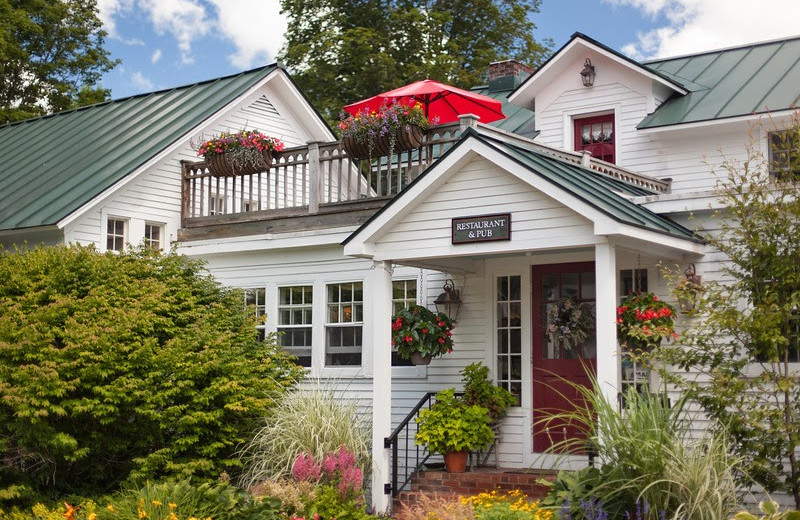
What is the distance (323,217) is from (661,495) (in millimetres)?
7705

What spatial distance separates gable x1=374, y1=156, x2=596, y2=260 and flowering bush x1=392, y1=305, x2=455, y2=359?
4.24 feet

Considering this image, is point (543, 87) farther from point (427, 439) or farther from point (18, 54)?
point (18, 54)

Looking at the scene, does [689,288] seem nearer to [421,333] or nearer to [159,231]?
[421,333]

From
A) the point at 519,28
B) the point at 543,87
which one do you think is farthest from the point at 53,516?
the point at 519,28

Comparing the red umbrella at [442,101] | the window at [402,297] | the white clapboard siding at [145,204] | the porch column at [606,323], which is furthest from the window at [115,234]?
the porch column at [606,323]

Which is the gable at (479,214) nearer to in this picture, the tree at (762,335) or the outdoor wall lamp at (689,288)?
the outdoor wall lamp at (689,288)

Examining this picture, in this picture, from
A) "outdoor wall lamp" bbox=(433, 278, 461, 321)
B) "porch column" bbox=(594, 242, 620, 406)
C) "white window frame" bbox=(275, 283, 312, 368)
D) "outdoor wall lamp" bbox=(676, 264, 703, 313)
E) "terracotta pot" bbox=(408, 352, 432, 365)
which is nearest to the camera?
"outdoor wall lamp" bbox=(676, 264, 703, 313)

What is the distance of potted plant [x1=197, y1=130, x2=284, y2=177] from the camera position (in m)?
15.8

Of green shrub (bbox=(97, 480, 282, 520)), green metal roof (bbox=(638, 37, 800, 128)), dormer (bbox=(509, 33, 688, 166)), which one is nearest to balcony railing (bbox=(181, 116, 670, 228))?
green metal roof (bbox=(638, 37, 800, 128))

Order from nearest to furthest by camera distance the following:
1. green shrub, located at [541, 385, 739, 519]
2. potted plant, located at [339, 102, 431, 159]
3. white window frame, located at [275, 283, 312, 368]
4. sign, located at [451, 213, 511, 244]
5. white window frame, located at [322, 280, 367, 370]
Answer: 1. green shrub, located at [541, 385, 739, 519]
2. sign, located at [451, 213, 511, 244]
3. potted plant, located at [339, 102, 431, 159]
4. white window frame, located at [322, 280, 367, 370]
5. white window frame, located at [275, 283, 312, 368]

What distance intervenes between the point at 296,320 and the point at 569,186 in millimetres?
6116

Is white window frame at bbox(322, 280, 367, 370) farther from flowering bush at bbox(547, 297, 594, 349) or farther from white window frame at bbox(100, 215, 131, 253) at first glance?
white window frame at bbox(100, 215, 131, 253)

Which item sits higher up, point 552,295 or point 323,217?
point 323,217

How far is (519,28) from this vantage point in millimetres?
35938
